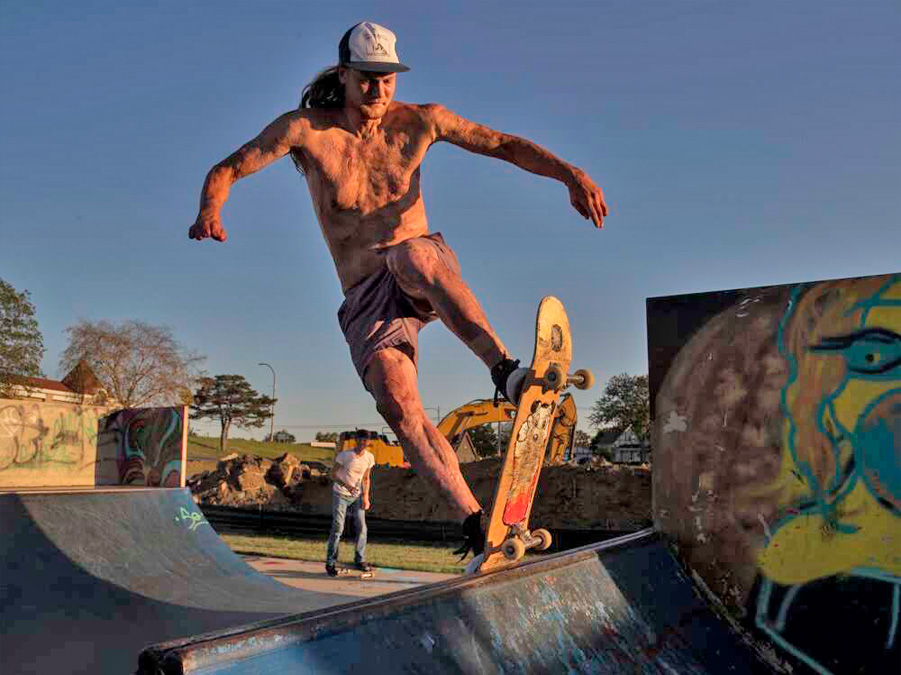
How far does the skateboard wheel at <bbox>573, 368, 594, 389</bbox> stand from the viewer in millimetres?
2350

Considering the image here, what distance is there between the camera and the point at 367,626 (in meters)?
1.41

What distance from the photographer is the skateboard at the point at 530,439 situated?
7.24 feet

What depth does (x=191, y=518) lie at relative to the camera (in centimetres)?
597

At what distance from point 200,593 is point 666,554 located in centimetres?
306

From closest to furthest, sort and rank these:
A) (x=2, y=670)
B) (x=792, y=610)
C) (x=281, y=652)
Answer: (x=281, y=652), (x=792, y=610), (x=2, y=670)

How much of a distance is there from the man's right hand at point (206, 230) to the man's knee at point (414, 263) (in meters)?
0.56

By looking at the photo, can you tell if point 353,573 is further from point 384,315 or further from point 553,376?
point 553,376

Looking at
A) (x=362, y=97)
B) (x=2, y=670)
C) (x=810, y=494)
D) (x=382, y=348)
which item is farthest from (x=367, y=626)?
(x=2, y=670)

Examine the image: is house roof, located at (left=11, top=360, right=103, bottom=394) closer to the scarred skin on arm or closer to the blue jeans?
the blue jeans

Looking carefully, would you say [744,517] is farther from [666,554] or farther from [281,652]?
[281,652]

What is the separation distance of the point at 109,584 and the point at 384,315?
8.96ft

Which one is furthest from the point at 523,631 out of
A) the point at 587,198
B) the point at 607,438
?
the point at 607,438

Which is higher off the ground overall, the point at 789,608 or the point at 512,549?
the point at 512,549

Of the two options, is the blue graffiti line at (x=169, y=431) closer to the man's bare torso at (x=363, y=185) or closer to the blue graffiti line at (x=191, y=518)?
the blue graffiti line at (x=191, y=518)
